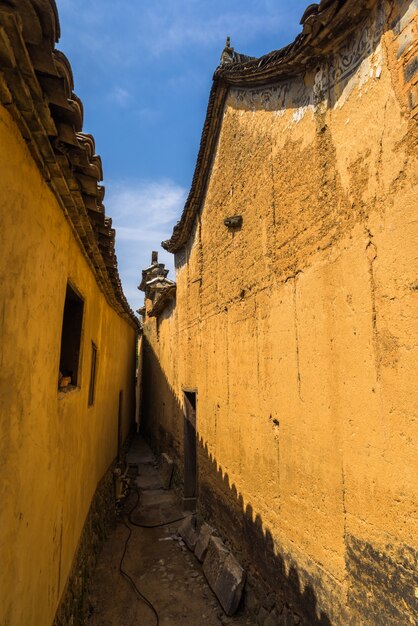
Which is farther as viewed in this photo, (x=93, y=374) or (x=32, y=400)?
(x=93, y=374)

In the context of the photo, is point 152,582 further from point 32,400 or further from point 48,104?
point 48,104

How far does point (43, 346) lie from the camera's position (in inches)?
111

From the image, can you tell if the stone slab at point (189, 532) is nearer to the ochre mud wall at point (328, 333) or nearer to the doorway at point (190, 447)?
the doorway at point (190, 447)

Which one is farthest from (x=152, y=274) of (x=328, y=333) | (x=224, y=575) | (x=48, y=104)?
(x=48, y=104)

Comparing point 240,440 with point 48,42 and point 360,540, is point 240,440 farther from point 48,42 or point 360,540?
point 48,42

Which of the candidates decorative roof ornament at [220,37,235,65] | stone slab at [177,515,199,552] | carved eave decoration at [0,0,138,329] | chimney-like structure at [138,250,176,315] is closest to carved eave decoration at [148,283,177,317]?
chimney-like structure at [138,250,176,315]

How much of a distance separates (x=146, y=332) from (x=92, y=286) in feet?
39.3

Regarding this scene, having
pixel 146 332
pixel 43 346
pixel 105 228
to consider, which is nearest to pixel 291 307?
pixel 105 228

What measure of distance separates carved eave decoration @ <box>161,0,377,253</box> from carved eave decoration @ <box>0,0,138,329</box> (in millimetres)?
2207

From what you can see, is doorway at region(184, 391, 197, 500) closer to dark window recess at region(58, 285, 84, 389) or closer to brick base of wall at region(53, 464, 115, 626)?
brick base of wall at region(53, 464, 115, 626)

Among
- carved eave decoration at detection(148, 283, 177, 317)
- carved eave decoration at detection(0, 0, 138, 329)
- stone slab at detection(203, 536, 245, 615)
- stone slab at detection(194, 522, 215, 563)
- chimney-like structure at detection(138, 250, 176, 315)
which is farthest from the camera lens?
chimney-like structure at detection(138, 250, 176, 315)

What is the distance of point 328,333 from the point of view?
3.41 meters

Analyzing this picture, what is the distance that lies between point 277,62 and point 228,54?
2661 mm

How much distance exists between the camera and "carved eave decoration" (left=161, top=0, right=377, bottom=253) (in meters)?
3.17
